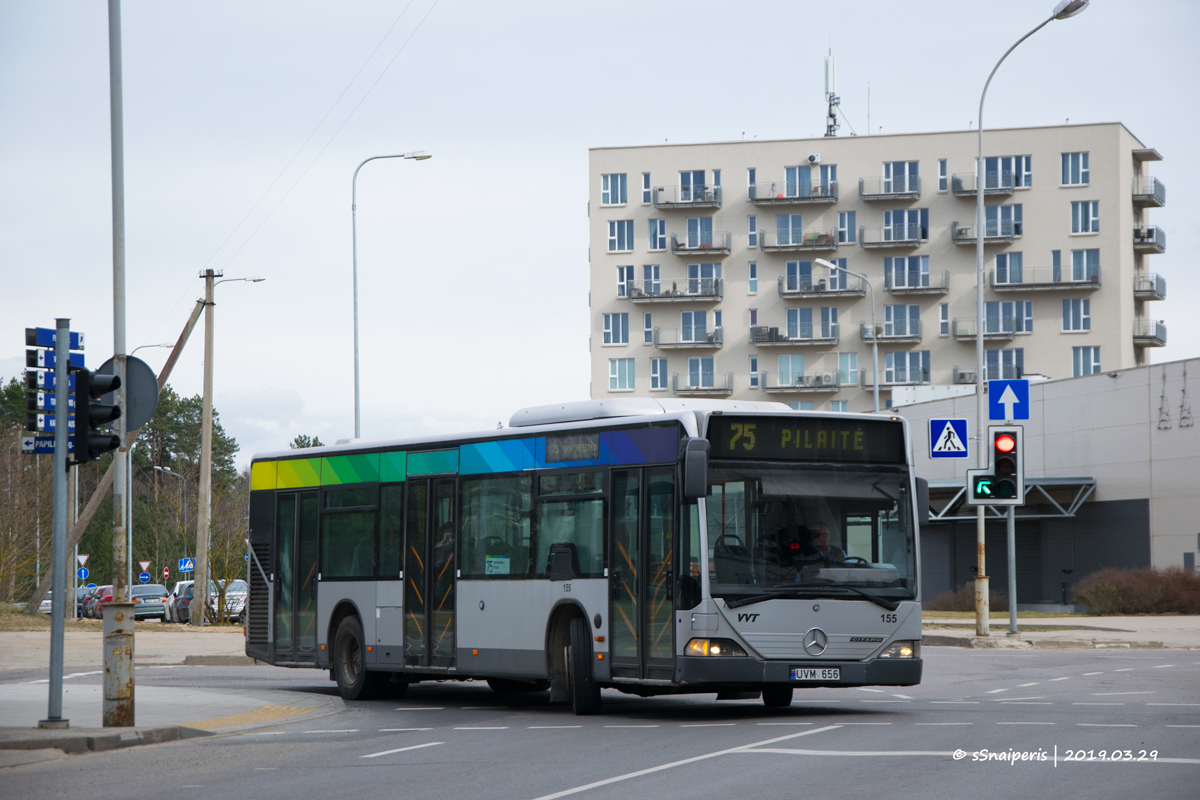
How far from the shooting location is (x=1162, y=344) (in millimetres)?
83812

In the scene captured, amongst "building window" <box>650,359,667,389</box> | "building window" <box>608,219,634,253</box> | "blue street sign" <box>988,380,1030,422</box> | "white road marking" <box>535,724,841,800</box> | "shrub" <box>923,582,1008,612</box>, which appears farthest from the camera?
"building window" <box>650,359,667,389</box>

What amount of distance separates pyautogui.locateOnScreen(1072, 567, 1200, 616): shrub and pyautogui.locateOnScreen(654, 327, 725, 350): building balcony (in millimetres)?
45311

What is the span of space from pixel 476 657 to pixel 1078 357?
7276 cm

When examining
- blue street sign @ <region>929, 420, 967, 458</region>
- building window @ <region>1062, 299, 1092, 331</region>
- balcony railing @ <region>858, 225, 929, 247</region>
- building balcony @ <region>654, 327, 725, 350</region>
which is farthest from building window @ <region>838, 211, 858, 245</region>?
blue street sign @ <region>929, 420, 967, 458</region>

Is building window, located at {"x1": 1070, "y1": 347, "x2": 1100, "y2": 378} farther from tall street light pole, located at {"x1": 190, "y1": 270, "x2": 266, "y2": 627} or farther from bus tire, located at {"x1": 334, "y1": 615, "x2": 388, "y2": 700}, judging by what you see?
bus tire, located at {"x1": 334, "y1": 615, "x2": 388, "y2": 700}

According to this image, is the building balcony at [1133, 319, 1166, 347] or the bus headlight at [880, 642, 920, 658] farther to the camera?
the building balcony at [1133, 319, 1166, 347]

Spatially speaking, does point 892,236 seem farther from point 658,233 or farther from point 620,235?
point 620,235

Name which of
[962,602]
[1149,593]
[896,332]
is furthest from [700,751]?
[896,332]

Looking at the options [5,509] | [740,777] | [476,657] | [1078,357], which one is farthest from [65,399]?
[1078,357]

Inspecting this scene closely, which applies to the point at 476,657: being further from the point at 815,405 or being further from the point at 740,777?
the point at 815,405

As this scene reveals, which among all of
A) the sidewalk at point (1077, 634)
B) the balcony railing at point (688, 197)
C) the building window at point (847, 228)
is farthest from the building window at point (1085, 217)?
the sidewalk at point (1077, 634)

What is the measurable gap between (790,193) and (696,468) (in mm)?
74783

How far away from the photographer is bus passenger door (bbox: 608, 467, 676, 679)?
13.6m

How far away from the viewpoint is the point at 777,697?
15.1m
